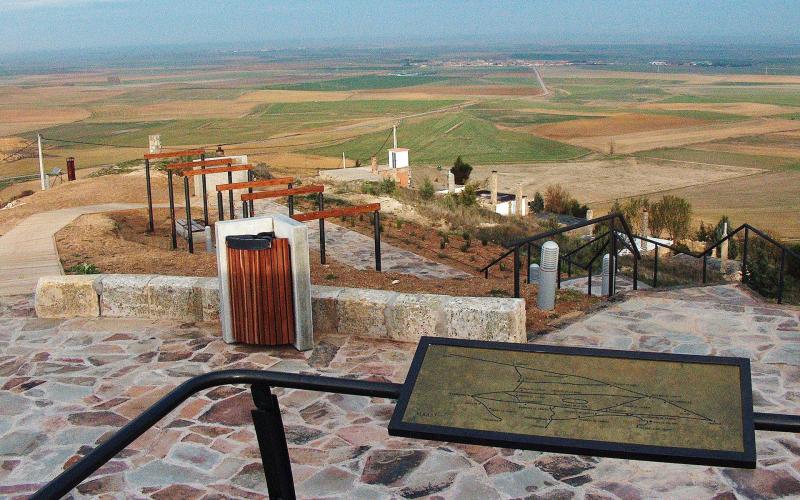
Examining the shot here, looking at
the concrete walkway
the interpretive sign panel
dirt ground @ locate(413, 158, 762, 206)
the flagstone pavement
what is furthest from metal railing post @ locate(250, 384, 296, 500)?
dirt ground @ locate(413, 158, 762, 206)

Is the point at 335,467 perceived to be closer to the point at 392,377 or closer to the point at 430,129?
the point at 392,377

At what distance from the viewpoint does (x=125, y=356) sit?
7.30 metres

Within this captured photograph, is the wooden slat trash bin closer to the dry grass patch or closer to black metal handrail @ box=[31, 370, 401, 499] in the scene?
black metal handrail @ box=[31, 370, 401, 499]

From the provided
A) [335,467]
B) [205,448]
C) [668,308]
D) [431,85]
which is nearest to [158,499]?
[205,448]

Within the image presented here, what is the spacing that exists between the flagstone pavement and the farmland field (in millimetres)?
24646

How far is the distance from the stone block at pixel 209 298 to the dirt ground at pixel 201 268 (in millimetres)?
1951

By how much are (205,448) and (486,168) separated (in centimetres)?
7052

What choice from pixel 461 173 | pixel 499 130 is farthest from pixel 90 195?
pixel 499 130

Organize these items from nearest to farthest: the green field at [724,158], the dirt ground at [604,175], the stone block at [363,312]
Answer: the stone block at [363,312] < the dirt ground at [604,175] < the green field at [724,158]

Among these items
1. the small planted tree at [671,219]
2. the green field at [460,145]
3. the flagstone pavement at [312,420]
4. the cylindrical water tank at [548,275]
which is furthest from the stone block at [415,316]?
the green field at [460,145]

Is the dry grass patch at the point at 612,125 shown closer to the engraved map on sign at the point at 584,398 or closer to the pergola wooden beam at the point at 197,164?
the pergola wooden beam at the point at 197,164

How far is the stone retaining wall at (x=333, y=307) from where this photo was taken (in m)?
7.12

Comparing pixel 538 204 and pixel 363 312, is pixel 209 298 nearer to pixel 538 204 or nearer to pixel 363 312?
pixel 363 312

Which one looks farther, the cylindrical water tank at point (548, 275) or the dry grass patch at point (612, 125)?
the dry grass patch at point (612, 125)
